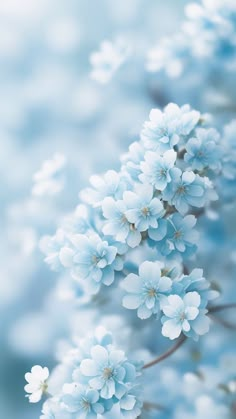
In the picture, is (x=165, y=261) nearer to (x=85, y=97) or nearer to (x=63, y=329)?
(x=63, y=329)

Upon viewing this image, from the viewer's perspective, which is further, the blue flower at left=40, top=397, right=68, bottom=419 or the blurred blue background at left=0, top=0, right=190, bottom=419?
the blurred blue background at left=0, top=0, right=190, bottom=419

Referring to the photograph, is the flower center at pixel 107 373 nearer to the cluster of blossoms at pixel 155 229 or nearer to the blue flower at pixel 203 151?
the cluster of blossoms at pixel 155 229

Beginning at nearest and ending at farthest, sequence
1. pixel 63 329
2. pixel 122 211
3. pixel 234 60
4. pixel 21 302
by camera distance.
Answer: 1. pixel 122 211
2. pixel 234 60
3. pixel 63 329
4. pixel 21 302

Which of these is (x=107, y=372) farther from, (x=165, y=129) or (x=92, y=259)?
(x=165, y=129)

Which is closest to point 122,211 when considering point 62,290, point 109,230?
point 109,230

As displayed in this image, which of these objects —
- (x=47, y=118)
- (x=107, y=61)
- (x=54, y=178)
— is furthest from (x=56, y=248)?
(x=47, y=118)

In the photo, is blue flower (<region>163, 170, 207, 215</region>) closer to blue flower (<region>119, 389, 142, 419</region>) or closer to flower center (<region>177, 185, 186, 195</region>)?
flower center (<region>177, 185, 186, 195</region>)

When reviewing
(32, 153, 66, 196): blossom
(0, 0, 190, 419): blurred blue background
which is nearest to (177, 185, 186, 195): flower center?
(32, 153, 66, 196): blossom
